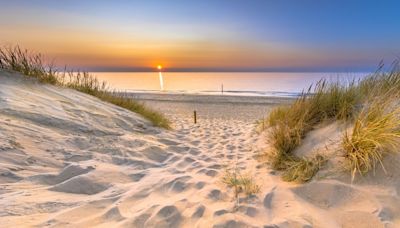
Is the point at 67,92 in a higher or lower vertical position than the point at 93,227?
higher

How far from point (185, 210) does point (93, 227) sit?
0.71 m

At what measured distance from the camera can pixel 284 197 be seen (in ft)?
8.64

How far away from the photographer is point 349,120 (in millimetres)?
3750

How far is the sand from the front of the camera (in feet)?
7.25

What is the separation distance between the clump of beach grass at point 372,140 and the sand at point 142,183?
0.11m

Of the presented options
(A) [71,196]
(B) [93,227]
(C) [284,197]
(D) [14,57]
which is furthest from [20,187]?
(D) [14,57]

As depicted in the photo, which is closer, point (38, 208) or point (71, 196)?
point (38, 208)

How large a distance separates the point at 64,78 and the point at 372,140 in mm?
6820

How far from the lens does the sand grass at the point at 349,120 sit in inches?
111

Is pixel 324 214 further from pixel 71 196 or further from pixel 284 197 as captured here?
pixel 71 196

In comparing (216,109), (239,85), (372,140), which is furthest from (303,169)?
(239,85)

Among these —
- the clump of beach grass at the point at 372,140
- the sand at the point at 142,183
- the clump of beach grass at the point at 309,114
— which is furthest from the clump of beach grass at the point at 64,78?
the clump of beach grass at the point at 372,140

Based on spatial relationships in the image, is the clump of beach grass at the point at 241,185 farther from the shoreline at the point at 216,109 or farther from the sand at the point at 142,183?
the shoreline at the point at 216,109

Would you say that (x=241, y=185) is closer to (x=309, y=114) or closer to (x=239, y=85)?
(x=309, y=114)
